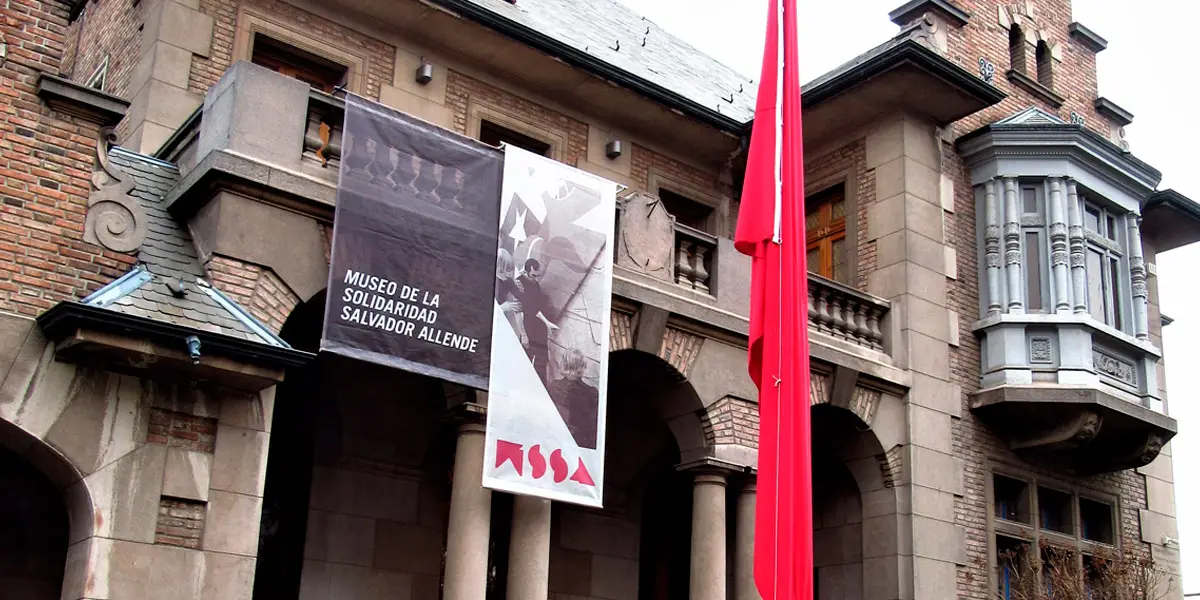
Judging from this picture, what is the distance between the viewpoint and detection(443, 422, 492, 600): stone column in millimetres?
11727

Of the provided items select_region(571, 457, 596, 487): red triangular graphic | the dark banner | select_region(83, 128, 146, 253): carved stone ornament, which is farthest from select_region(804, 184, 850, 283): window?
select_region(83, 128, 146, 253): carved stone ornament

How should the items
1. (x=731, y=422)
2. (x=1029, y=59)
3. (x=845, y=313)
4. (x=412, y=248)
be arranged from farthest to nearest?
(x=1029, y=59), (x=845, y=313), (x=731, y=422), (x=412, y=248)

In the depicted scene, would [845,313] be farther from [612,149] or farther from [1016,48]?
[1016,48]

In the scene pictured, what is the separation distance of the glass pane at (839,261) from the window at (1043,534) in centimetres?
344

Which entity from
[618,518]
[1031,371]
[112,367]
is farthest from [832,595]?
[112,367]

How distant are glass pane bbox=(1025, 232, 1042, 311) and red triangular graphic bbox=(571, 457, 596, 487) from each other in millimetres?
7943

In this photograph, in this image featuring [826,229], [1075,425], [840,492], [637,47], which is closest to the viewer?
[1075,425]

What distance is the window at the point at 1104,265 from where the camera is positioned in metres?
18.0

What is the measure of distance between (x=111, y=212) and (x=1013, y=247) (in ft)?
39.8

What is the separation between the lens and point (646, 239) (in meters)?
14.4

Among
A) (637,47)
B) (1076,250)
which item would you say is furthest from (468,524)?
(637,47)

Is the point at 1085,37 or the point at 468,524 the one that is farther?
the point at 1085,37

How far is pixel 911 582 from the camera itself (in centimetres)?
1577

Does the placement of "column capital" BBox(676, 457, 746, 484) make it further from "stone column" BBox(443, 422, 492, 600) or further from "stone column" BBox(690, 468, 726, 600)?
"stone column" BBox(443, 422, 492, 600)
